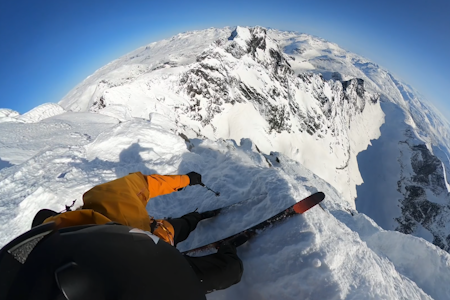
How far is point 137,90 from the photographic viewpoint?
92.9ft

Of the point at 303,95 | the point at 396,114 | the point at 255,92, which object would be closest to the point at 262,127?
the point at 255,92

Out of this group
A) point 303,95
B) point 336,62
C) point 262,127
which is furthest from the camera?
→ point 336,62

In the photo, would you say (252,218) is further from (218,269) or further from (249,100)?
(249,100)

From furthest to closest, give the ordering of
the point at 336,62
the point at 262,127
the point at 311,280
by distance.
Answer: the point at 336,62 → the point at 262,127 → the point at 311,280

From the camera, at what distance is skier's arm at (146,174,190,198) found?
10.9ft

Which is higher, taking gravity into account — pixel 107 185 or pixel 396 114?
pixel 107 185

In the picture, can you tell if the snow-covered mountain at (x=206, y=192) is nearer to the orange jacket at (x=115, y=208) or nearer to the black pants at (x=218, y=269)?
the black pants at (x=218, y=269)

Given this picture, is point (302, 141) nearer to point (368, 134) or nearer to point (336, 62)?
point (368, 134)

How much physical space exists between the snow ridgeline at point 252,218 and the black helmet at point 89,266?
81.2 inches

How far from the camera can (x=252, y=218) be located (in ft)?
14.7

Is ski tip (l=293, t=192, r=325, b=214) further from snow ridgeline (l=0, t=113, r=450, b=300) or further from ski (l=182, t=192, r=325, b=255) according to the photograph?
snow ridgeline (l=0, t=113, r=450, b=300)

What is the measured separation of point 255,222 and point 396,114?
414ft

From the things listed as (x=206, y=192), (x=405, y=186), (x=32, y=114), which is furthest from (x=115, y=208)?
(x=405, y=186)

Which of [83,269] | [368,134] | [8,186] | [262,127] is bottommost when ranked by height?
[368,134]
